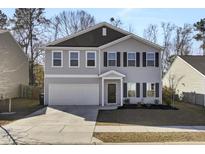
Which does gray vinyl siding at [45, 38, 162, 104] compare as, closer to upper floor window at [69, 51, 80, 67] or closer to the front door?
upper floor window at [69, 51, 80, 67]

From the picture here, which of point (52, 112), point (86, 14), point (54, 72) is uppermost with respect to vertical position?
point (86, 14)

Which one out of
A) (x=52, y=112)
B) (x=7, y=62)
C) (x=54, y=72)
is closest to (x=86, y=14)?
(x=7, y=62)

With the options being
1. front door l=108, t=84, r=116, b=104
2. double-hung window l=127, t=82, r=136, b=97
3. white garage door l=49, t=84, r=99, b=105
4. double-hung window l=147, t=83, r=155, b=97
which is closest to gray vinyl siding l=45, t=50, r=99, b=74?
white garage door l=49, t=84, r=99, b=105

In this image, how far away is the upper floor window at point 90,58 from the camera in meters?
29.1

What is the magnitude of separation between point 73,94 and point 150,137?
631 inches

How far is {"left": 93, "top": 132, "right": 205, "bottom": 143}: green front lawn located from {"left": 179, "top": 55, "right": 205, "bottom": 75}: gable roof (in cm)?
1675

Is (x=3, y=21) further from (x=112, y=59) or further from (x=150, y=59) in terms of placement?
(x=150, y=59)

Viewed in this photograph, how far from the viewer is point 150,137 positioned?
45.2 feet

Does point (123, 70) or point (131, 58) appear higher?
point (131, 58)

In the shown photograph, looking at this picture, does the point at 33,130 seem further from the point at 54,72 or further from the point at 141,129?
the point at 54,72

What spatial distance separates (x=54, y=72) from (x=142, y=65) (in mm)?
7802

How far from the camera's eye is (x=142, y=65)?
29.2 m

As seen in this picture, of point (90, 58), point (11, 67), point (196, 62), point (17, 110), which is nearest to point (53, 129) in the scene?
point (17, 110)

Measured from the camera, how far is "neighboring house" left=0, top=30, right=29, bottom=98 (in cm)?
3491
